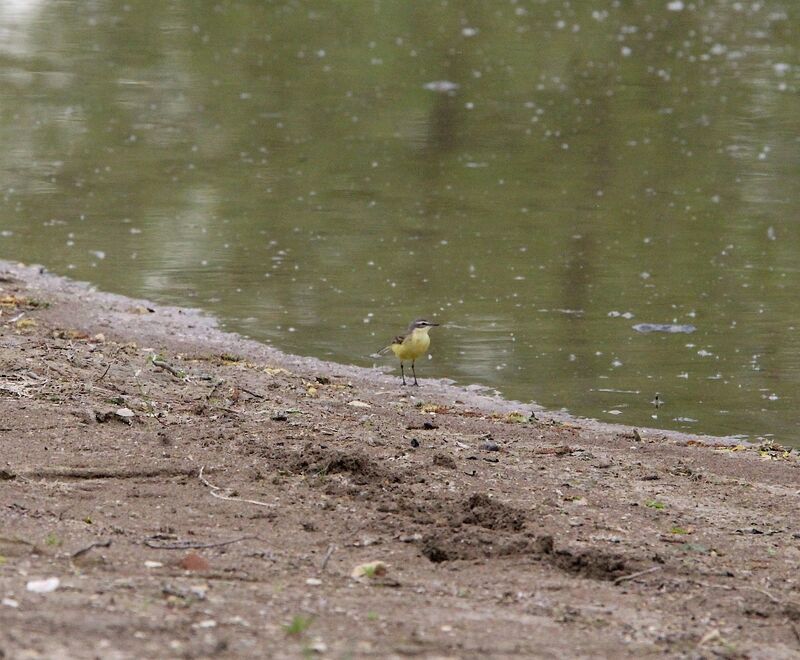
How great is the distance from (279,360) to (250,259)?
2926 mm

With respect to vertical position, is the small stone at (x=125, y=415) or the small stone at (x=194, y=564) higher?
the small stone at (x=194, y=564)

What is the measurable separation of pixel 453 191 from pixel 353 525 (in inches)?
394

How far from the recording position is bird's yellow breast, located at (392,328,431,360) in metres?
10.1

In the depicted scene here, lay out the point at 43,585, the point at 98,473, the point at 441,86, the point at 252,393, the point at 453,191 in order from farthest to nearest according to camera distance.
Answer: the point at 441,86 < the point at 453,191 < the point at 252,393 < the point at 98,473 < the point at 43,585

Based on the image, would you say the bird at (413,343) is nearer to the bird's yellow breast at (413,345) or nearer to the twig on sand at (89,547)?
the bird's yellow breast at (413,345)

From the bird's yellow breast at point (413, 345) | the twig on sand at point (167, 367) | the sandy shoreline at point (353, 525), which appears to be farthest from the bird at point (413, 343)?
the twig on sand at point (167, 367)

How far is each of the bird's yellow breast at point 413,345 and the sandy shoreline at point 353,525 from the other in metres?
0.72

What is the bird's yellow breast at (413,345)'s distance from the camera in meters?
10.1

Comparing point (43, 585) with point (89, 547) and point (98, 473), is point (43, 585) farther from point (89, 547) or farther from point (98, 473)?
point (98, 473)

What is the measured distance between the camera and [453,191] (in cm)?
1595

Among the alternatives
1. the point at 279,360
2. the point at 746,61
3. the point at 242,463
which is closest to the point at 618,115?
the point at 746,61

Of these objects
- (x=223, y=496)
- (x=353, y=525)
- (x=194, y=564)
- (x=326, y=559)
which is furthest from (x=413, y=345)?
(x=194, y=564)

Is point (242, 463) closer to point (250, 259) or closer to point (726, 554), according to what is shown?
point (726, 554)

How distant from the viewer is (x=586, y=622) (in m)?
5.25
